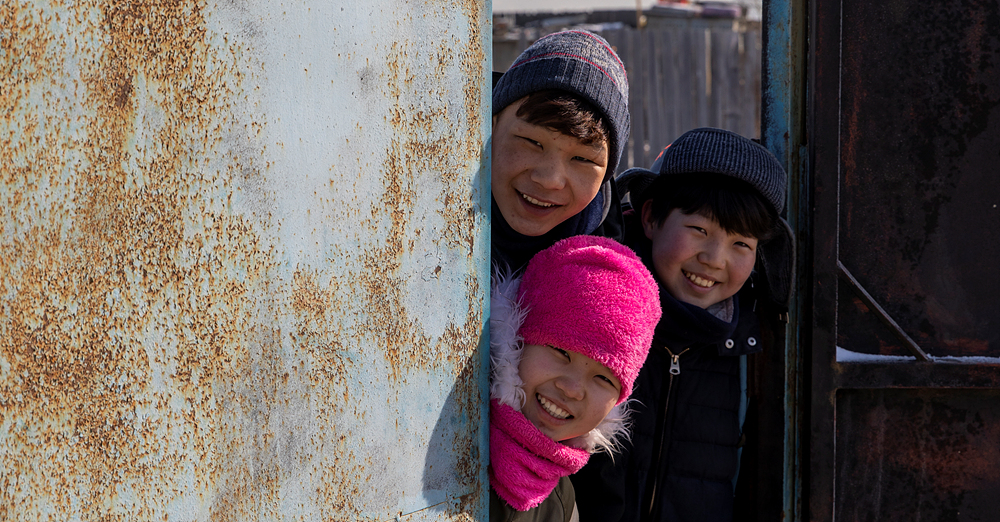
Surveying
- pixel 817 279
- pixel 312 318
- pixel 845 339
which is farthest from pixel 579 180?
pixel 312 318

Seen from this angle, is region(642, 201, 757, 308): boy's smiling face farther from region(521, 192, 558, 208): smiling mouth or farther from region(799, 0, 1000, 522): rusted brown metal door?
region(521, 192, 558, 208): smiling mouth

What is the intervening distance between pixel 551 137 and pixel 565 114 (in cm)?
6

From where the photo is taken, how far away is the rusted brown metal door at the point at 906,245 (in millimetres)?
1656

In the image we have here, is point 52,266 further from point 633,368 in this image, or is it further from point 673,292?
point 673,292

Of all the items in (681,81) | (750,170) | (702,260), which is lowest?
(702,260)

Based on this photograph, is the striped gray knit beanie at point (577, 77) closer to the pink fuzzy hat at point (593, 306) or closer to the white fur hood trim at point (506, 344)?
the pink fuzzy hat at point (593, 306)

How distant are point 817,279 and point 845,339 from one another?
0.17 m

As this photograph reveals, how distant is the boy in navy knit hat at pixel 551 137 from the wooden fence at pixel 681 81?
509 cm

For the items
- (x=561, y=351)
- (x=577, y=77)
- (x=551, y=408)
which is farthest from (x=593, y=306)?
(x=577, y=77)

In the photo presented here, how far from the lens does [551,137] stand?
5.16 feet

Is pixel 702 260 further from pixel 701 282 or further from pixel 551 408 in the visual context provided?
pixel 551 408

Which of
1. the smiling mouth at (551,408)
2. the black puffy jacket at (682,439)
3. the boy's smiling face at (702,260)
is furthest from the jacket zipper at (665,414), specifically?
the smiling mouth at (551,408)

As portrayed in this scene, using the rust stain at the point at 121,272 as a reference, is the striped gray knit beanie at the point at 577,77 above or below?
above

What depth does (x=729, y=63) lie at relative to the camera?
677 cm
